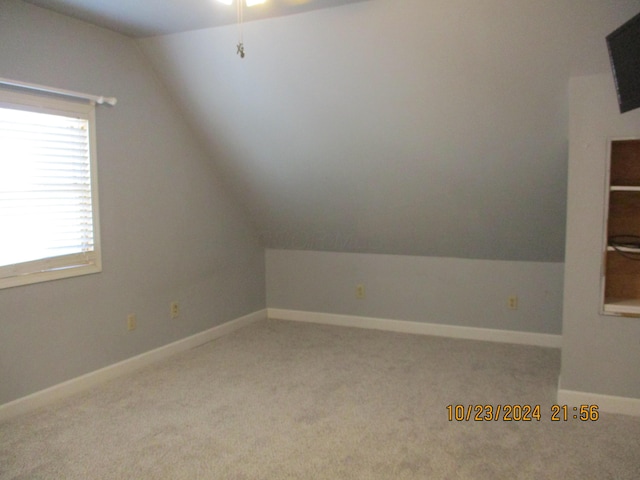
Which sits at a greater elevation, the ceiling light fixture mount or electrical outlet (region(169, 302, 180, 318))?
the ceiling light fixture mount

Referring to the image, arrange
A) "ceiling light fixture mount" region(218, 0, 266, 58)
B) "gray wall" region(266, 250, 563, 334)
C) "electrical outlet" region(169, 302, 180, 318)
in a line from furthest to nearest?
1. "gray wall" region(266, 250, 563, 334)
2. "electrical outlet" region(169, 302, 180, 318)
3. "ceiling light fixture mount" region(218, 0, 266, 58)

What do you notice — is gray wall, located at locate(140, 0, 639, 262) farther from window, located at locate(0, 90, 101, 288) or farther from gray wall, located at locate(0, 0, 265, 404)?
window, located at locate(0, 90, 101, 288)

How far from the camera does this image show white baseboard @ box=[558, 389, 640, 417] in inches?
108

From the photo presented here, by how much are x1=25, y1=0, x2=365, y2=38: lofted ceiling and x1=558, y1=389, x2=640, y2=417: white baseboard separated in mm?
2552

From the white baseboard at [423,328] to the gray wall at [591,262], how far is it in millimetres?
1167

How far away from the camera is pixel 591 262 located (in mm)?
2750

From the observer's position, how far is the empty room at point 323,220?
246 centimetres

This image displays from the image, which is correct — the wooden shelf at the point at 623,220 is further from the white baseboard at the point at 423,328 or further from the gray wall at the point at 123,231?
the gray wall at the point at 123,231

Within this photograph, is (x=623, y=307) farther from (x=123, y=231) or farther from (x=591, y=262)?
(x=123, y=231)

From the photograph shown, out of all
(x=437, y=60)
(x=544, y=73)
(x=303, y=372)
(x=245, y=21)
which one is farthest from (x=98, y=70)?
(x=544, y=73)

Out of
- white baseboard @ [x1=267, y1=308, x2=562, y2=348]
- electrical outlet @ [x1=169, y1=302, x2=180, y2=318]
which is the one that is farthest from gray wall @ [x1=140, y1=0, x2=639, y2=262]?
electrical outlet @ [x1=169, y1=302, x2=180, y2=318]

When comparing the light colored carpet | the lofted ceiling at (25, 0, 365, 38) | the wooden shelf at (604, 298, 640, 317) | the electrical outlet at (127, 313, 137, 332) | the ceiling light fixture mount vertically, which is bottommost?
the light colored carpet
